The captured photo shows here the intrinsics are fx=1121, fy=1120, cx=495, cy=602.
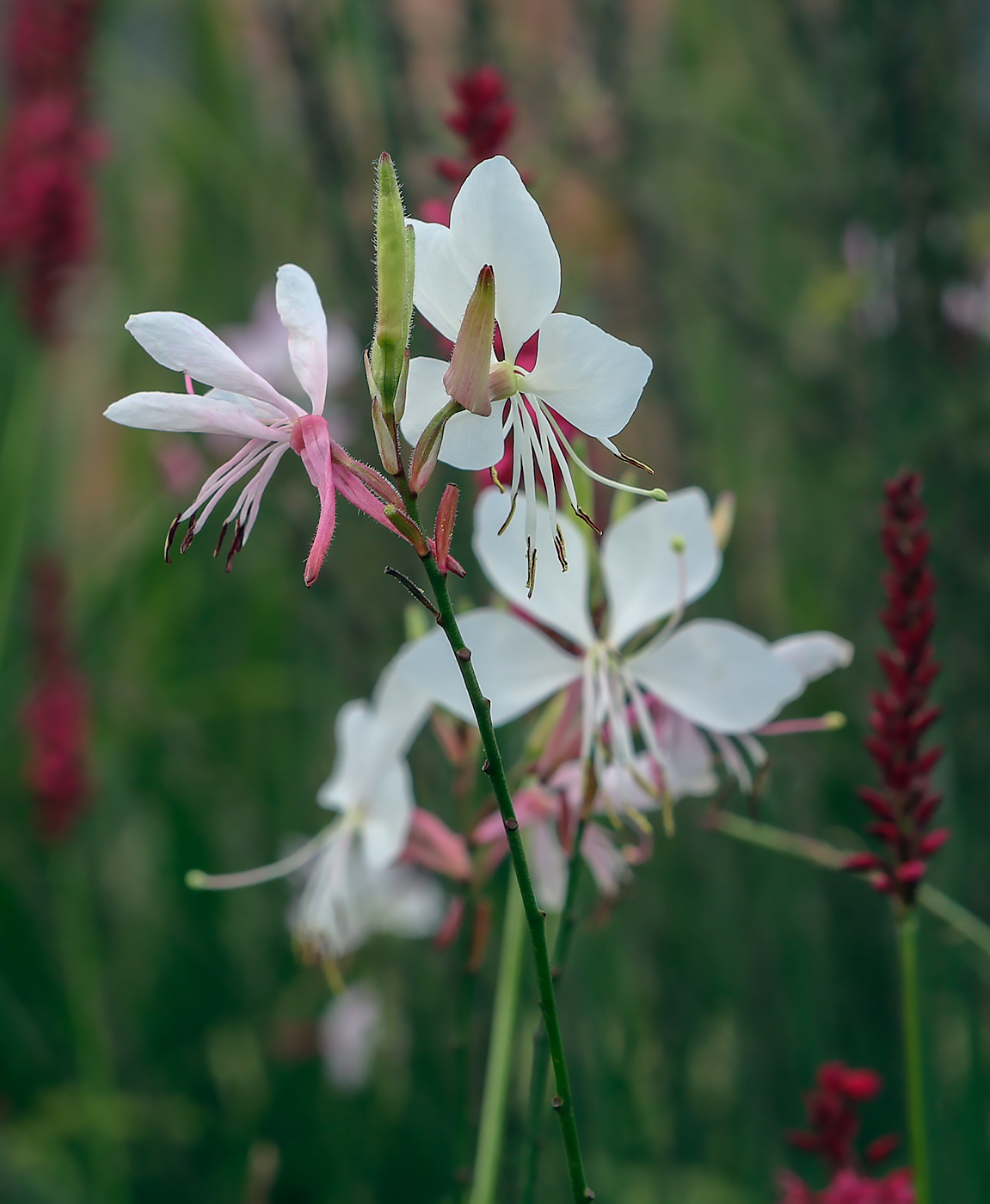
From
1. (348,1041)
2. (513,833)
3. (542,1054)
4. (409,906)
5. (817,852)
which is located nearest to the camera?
(513,833)

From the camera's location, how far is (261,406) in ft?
1.06

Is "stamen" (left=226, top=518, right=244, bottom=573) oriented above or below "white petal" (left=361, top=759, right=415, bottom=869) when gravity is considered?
Result: above

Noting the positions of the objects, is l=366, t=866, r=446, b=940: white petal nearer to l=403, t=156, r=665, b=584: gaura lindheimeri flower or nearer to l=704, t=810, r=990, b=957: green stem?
l=704, t=810, r=990, b=957: green stem

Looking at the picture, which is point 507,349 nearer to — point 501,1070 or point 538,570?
point 538,570

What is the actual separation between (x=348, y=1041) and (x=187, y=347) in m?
0.99

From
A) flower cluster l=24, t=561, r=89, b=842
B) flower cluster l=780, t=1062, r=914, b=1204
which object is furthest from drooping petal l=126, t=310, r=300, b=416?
flower cluster l=24, t=561, r=89, b=842

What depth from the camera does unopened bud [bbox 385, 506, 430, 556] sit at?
282mm

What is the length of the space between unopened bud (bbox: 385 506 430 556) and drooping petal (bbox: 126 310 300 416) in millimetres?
58

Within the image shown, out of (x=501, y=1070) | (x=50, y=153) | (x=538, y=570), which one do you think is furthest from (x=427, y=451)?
(x=50, y=153)

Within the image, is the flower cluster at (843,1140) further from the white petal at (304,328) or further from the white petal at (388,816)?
the white petal at (304,328)

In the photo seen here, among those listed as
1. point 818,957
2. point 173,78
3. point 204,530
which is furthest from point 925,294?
point 173,78

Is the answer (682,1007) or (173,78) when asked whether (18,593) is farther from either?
(173,78)

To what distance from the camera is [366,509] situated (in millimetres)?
301

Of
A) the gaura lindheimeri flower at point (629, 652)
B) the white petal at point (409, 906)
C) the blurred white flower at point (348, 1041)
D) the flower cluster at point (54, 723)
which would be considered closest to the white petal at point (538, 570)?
the gaura lindheimeri flower at point (629, 652)
